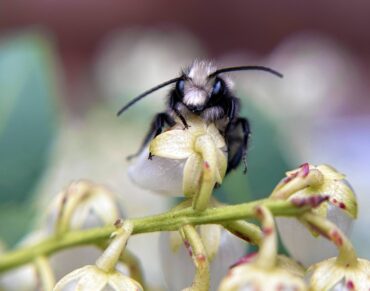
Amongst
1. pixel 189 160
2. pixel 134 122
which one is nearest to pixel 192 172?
pixel 189 160

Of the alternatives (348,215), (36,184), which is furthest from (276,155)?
(348,215)

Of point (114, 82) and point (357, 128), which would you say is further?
point (357, 128)

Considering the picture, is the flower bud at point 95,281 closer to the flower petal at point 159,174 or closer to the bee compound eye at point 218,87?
the flower petal at point 159,174

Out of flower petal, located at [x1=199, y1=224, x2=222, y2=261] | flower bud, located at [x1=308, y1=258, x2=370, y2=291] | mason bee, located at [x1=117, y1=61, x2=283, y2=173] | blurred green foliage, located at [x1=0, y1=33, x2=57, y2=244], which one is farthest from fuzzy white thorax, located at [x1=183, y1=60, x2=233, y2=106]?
blurred green foliage, located at [x1=0, y1=33, x2=57, y2=244]

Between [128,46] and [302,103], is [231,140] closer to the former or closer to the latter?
[302,103]

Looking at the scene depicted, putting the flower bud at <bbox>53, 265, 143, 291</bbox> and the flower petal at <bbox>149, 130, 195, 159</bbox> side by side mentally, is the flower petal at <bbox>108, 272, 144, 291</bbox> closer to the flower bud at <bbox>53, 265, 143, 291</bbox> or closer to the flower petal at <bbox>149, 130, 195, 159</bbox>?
the flower bud at <bbox>53, 265, 143, 291</bbox>

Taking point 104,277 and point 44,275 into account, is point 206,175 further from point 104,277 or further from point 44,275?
point 44,275
